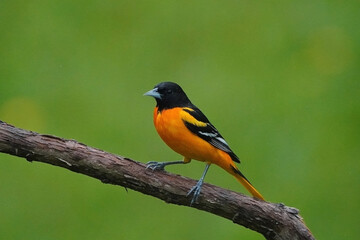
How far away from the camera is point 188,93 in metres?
7.25

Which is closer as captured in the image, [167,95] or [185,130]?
[185,130]

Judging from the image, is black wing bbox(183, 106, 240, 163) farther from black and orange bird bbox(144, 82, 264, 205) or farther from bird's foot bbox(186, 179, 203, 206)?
bird's foot bbox(186, 179, 203, 206)

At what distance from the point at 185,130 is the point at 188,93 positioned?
3.28 meters

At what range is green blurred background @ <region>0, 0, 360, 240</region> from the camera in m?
6.57

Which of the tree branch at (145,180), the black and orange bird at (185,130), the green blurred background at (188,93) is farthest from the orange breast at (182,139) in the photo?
the green blurred background at (188,93)

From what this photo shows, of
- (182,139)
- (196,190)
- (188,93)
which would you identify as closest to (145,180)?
(196,190)

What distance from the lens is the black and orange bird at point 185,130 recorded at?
3988 millimetres

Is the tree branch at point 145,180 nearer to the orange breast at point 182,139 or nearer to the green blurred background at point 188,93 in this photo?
the orange breast at point 182,139

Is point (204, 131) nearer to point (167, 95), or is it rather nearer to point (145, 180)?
point (167, 95)

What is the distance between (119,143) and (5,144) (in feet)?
11.1

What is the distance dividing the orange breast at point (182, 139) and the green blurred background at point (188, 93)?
8.09 ft

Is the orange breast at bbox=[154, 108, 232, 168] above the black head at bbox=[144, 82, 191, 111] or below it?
below

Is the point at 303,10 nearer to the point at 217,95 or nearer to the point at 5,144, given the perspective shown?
the point at 217,95

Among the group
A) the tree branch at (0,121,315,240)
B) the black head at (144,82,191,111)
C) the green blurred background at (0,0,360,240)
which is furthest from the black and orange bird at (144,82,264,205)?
the green blurred background at (0,0,360,240)
